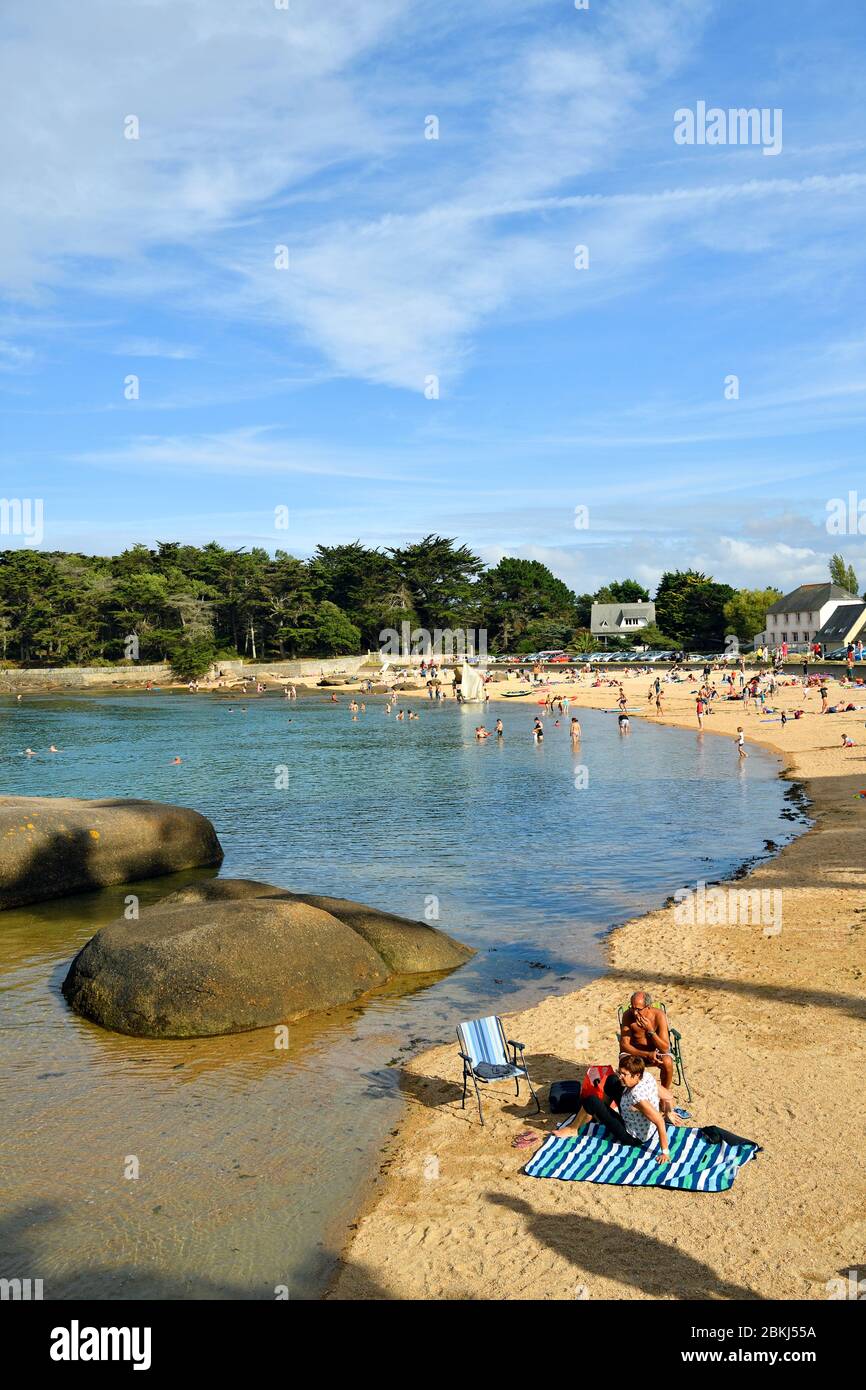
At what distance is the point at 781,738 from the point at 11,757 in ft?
121

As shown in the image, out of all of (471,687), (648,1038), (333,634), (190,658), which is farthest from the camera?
(333,634)

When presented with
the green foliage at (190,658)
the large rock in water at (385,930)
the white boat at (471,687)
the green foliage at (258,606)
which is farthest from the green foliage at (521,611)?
the large rock in water at (385,930)

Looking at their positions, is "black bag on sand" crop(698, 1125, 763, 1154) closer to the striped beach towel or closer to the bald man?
the striped beach towel

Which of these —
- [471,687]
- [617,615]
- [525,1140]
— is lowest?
[525,1140]

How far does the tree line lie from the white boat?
31.9 meters

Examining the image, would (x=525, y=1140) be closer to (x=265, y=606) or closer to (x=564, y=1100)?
(x=564, y=1100)

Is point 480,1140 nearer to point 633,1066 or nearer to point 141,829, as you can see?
point 633,1066

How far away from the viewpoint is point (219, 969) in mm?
12391

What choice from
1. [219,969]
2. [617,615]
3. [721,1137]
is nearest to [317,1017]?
[219,969]

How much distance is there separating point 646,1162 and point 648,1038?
1.18m

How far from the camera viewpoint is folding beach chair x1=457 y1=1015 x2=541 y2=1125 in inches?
394

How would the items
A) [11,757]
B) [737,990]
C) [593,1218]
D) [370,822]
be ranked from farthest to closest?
[11,757]
[370,822]
[737,990]
[593,1218]
